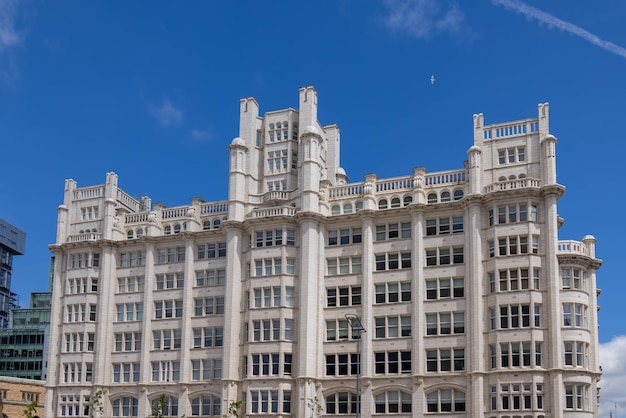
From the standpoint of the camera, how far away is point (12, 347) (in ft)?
547

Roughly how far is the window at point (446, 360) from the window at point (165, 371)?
97.8ft

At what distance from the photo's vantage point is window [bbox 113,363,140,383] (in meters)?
99.8

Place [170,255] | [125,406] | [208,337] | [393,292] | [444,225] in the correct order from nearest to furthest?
[444,225]
[393,292]
[208,337]
[125,406]
[170,255]

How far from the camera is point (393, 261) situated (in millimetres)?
91000

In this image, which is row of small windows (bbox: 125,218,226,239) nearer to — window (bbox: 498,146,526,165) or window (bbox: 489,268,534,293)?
window (bbox: 498,146,526,165)

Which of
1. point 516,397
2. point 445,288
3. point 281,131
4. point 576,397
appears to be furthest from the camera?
point 281,131

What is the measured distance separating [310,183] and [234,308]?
16477 millimetres

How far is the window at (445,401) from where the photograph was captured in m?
84.1

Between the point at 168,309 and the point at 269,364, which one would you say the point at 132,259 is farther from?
the point at 269,364

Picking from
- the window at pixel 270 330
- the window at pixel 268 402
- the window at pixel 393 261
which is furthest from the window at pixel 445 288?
the window at pixel 268 402

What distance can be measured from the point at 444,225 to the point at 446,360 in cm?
1424

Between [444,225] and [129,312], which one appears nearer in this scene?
[444,225]

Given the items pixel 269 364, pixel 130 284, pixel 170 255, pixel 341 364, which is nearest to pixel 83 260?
pixel 130 284

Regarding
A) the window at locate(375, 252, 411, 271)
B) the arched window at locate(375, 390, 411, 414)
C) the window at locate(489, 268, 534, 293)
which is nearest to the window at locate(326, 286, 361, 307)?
the window at locate(375, 252, 411, 271)
